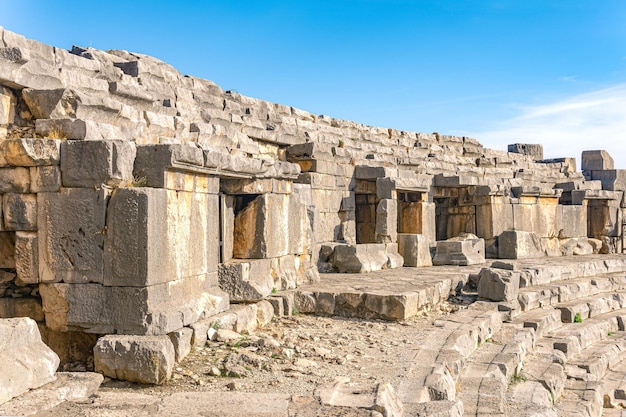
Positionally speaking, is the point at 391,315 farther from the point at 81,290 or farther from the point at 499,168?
the point at 499,168

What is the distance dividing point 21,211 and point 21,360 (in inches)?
103

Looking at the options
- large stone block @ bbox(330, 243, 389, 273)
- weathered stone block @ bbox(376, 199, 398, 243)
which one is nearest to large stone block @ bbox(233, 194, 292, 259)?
large stone block @ bbox(330, 243, 389, 273)

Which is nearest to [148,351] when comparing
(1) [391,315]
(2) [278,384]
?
(2) [278,384]

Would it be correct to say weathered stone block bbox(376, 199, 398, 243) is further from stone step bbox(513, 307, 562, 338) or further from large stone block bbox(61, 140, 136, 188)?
large stone block bbox(61, 140, 136, 188)

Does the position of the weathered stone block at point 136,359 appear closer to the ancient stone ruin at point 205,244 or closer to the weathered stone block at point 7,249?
the ancient stone ruin at point 205,244

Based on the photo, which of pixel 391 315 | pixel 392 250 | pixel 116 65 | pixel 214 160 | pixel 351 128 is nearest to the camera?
pixel 214 160

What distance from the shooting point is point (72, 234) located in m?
6.48

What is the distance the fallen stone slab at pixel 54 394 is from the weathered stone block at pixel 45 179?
2.38 metres

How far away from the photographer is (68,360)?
6812 mm

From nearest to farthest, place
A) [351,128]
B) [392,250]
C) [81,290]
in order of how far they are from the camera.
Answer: [81,290]
[392,250]
[351,128]

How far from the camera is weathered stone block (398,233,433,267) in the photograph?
14320mm

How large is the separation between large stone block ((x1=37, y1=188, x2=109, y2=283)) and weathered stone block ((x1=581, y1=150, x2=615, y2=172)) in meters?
23.9

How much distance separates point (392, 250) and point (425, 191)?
233 cm

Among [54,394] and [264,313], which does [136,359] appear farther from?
[264,313]
